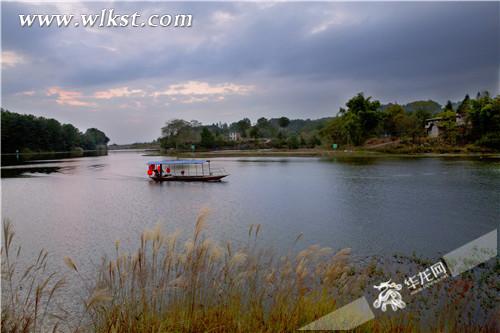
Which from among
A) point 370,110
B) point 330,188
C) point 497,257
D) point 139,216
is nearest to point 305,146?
point 370,110

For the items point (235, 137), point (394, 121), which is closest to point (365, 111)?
point (394, 121)

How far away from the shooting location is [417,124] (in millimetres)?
62219

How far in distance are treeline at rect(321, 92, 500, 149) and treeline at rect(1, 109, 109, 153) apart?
7473cm

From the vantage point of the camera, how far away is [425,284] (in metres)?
7.38

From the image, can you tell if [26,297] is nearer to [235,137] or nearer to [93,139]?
[235,137]

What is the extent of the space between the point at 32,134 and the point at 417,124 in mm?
92336

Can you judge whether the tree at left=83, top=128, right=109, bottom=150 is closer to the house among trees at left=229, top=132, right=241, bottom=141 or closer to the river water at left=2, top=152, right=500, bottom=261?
the house among trees at left=229, top=132, right=241, bottom=141

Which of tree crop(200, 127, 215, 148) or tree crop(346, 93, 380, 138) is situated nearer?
tree crop(346, 93, 380, 138)

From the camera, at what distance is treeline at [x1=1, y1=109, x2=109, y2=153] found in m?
83.9

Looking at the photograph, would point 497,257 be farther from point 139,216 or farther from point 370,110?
point 370,110

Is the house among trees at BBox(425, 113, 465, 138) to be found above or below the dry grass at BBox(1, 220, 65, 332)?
above

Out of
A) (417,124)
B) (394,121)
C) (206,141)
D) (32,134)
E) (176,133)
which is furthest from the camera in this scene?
(176,133)

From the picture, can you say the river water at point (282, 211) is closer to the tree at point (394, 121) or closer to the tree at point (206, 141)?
the tree at point (394, 121)

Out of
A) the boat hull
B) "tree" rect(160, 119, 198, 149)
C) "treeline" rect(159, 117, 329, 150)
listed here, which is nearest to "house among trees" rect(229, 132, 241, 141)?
"treeline" rect(159, 117, 329, 150)
